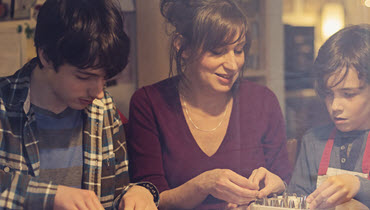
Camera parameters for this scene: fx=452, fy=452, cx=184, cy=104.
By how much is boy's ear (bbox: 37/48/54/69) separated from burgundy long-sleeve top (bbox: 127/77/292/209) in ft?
0.70

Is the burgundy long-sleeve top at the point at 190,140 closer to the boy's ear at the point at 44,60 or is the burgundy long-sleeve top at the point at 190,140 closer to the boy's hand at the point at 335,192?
the boy's hand at the point at 335,192

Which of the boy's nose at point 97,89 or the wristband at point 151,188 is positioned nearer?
the boy's nose at point 97,89

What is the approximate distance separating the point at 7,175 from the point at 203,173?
16.9 inches

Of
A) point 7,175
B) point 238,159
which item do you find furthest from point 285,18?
point 7,175

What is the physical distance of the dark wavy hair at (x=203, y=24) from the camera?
1037 mm

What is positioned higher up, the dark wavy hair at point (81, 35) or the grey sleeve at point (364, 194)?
the dark wavy hair at point (81, 35)

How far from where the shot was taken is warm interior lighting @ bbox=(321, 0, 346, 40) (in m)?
1.06

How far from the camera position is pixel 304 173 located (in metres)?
1.08

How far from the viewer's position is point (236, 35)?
1042 millimetres

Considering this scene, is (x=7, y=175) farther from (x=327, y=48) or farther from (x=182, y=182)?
(x=327, y=48)

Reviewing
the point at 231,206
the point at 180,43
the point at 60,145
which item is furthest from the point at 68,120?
the point at 231,206

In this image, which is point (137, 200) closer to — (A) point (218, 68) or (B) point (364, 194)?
(A) point (218, 68)

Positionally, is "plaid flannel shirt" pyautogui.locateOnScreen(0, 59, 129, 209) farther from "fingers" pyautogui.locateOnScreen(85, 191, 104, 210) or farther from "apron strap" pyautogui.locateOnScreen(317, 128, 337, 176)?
"apron strap" pyautogui.locateOnScreen(317, 128, 337, 176)

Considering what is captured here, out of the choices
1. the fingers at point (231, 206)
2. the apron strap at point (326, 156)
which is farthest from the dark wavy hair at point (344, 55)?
the fingers at point (231, 206)
